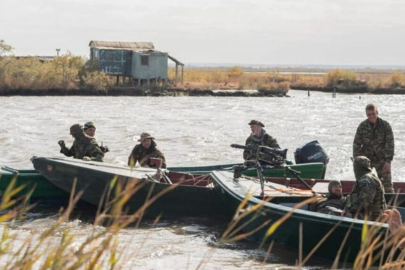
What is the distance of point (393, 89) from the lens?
87875 mm

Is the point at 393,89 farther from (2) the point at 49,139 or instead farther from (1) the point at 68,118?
(2) the point at 49,139

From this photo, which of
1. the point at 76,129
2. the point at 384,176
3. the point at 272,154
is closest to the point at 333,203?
the point at 272,154

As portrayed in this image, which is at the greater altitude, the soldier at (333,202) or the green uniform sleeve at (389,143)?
the green uniform sleeve at (389,143)

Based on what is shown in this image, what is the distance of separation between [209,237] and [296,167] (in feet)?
10.8

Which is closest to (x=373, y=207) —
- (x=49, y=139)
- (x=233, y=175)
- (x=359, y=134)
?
(x=359, y=134)

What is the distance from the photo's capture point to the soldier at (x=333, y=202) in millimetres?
10664

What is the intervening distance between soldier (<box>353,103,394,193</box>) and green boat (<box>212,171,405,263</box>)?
46.1 inches

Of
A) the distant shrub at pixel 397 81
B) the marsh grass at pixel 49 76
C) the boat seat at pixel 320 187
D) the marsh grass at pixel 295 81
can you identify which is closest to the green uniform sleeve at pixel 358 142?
the boat seat at pixel 320 187

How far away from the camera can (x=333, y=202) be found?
10.8 m

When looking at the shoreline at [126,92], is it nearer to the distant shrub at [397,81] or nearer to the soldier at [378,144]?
the distant shrub at [397,81]

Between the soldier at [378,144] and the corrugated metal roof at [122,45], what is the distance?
5858cm

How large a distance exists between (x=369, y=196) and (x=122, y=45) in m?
62.7

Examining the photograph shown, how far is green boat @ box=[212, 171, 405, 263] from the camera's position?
9.84m

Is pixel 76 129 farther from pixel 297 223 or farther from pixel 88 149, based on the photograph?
pixel 297 223
